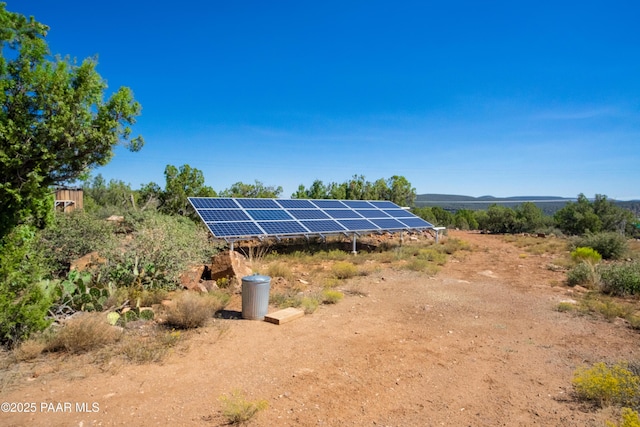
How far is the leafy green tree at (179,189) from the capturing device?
69.0 feet

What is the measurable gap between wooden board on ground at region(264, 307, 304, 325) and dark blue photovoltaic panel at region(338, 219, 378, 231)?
9.49 metres

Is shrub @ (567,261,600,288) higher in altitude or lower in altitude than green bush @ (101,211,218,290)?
lower

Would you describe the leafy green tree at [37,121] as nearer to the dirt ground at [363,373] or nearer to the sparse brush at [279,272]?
the dirt ground at [363,373]

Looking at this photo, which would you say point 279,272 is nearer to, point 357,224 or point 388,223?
point 357,224

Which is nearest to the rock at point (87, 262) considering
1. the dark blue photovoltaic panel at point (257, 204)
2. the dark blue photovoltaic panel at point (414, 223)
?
the dark blue photovoltaic panel at point (257, 204)

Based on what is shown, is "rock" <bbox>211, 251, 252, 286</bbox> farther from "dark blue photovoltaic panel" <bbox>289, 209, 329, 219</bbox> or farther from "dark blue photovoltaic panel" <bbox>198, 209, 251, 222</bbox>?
"dark blue photovoltaic panel" <bbox>289, 209, 329, 219</bbox>

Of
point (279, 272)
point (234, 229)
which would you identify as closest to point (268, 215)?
point (234, 229)

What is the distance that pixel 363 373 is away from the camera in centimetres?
552

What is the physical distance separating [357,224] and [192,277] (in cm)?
978

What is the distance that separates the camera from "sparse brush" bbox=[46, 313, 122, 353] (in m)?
5.77

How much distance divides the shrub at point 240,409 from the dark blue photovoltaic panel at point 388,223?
589 inches


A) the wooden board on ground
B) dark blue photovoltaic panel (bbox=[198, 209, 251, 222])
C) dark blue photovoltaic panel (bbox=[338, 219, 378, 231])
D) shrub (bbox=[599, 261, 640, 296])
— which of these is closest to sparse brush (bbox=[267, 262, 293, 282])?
the wooden board on ground

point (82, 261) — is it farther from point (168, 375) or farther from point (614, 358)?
point (614, 358)

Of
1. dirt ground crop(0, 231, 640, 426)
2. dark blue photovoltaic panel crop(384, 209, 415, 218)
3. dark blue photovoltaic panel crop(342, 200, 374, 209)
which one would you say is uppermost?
dark blue photovoltaic panel crop(342, 200, 374, 209)
